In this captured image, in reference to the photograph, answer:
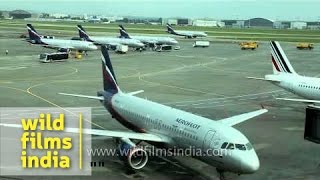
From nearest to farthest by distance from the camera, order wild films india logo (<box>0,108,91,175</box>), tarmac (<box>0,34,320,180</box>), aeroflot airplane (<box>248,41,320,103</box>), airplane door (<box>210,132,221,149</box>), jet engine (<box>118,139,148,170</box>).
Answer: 1. airplane door (<box>210,132,221,149</box>)
2. jet engine (<box>118,139,148,170</box>)
3. wild films india logo (<box>0,108,91,175</box>)
4. tarmac (<box>0,34,320,180</box>)
5. aeroflot airplane (<box>248,41,320,103</box>)

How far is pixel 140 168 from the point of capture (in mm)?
28156

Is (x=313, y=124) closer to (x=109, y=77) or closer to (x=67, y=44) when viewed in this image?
(x=109, y=77)

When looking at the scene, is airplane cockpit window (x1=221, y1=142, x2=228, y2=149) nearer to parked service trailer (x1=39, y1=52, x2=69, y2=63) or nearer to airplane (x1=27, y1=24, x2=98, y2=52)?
parked service trailer (x1=39, y1=52, x2=69, y2=63)

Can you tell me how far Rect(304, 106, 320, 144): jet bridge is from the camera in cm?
2909

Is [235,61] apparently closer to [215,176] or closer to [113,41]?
[113,41]

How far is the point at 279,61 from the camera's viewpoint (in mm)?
53188

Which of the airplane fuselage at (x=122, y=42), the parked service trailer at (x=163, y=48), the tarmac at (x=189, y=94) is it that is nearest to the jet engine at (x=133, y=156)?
the tarmac at (x=189, y=94)

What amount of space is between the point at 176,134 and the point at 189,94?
31566 mm

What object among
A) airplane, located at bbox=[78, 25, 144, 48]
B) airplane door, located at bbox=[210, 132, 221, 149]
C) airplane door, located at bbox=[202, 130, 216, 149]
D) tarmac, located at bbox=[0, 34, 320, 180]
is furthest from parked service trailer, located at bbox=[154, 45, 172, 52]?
airplane door, located at bbox=[210, 132, 221, 149]

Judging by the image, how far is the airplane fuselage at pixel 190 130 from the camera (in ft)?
79.5

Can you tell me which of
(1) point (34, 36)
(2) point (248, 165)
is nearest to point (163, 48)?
(1) point (34, 36)

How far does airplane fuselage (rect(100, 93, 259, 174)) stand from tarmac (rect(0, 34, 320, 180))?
2234 millimetres

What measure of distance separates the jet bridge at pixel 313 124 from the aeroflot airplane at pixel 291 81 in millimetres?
16593

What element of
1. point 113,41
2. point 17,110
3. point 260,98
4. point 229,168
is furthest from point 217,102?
point 113,41
